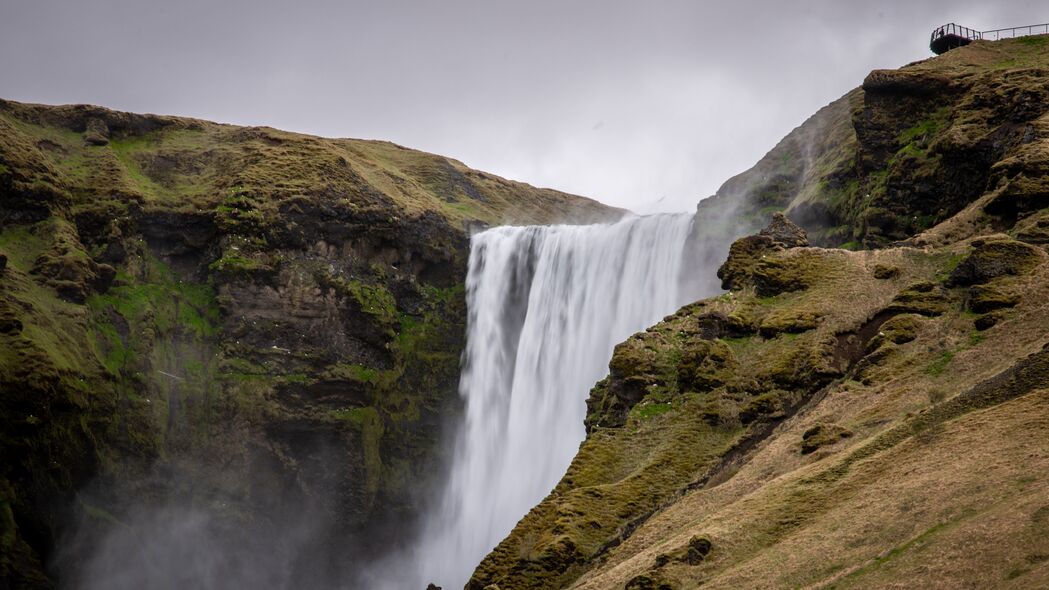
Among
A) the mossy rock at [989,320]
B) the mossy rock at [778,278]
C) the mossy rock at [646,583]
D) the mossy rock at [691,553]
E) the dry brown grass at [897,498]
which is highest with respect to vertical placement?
the mossy rock at [778,278]

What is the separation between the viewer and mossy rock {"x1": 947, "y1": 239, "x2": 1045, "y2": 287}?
2752cm

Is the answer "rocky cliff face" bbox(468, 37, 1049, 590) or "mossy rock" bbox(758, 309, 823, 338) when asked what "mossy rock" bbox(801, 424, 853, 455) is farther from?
"mossy rock" bbox(758, 309, 823, 338)

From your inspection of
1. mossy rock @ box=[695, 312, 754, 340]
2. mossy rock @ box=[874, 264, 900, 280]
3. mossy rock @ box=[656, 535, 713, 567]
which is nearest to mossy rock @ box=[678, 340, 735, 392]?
mossy rock @ box=[695, 312, 754, 340]

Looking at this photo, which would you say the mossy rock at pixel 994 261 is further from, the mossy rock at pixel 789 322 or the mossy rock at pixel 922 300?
the mossy rock at pixel 789 322

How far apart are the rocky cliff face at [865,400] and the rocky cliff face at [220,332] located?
30.5 metres

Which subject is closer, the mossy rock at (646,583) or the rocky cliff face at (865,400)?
the rocky cliff face at (865,400)

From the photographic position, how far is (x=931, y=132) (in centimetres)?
4375

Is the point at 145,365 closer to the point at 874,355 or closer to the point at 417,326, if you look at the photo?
the point at 417,326

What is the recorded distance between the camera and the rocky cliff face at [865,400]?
55.5 feet

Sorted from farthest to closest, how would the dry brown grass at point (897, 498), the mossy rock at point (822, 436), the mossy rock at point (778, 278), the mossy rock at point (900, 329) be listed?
the mossy rock at point (778, 278), the mossy rock at point (900, 329), the mossy rock at point (822, 436), the dry brown grass at point (897, 498)

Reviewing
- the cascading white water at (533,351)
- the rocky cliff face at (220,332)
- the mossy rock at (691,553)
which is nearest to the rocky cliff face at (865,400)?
the mossy rock at (691,553)

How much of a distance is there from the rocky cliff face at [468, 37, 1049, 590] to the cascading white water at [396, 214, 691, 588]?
41.8 ft

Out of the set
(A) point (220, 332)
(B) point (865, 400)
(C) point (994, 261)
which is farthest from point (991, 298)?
(A) point (220, 332)

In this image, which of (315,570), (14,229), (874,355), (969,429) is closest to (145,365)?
(14,229)
